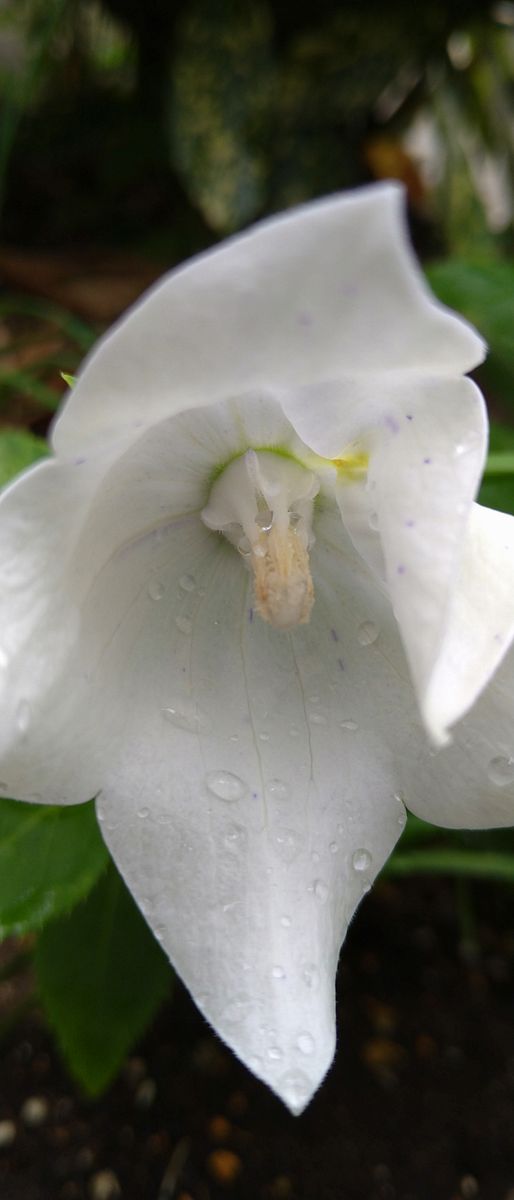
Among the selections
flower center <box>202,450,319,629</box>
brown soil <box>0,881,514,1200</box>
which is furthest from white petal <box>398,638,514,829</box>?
brown soil <box>0,881,514,1200</box>

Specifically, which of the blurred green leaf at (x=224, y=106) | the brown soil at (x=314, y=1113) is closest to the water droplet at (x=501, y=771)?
the brown soil at (x=314, y=1113)

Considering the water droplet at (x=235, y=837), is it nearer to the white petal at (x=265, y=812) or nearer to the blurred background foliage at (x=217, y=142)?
the white petal at (x=265, y=812)

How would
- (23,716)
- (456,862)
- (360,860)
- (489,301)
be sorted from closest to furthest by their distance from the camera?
(23,716), (360,860), (456,862), (489,301)

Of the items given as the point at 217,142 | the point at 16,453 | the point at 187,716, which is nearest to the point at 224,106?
the point at 217,142

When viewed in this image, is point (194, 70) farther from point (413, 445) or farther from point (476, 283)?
point (413, 445)

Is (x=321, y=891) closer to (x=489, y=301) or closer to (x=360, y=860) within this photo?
(x=360, y=860)

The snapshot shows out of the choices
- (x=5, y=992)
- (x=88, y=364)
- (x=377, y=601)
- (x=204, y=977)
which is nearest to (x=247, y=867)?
(x=204, y=977)
